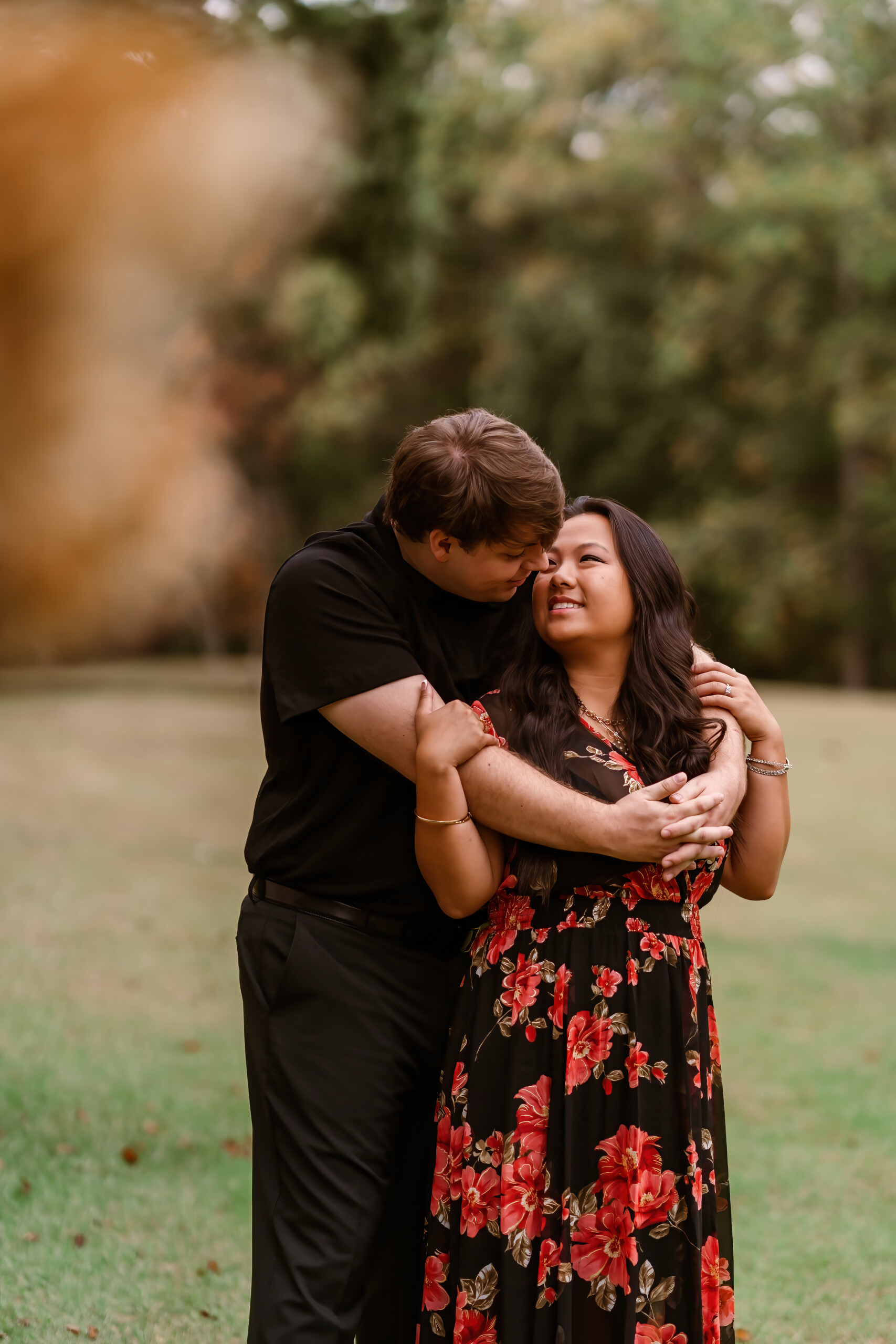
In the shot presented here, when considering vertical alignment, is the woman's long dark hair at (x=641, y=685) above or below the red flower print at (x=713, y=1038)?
above

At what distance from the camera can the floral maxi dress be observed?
2377mm

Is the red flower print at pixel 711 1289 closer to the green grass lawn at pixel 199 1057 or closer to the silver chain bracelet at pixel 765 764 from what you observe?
the green grass lawn at pixel 199 1057

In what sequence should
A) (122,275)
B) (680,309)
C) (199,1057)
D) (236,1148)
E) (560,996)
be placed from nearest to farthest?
(560,996)
(236,1148)
(199,1057)
(122,275)
(680,309)

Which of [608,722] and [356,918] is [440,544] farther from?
[356,918]

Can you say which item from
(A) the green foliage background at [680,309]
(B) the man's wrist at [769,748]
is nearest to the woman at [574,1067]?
(B) the man's wrist at [769,748]

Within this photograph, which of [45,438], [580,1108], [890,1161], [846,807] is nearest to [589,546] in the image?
[580,1108]

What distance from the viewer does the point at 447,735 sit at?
7.73ft

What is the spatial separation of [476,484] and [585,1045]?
1.03m

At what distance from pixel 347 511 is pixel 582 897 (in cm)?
2553

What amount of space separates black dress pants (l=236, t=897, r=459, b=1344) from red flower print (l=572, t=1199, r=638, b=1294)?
40 cm

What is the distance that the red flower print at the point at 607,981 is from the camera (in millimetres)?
2426

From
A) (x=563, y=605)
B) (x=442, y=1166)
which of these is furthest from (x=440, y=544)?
(x=442, y=1166)

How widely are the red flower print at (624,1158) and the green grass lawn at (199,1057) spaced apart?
313mm

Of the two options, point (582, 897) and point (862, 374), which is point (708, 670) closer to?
point (582, 897)
